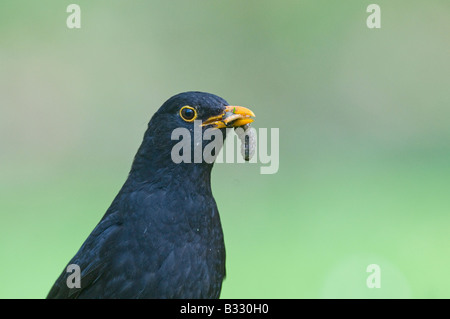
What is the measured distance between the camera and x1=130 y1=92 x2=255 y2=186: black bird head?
3514 millimetres

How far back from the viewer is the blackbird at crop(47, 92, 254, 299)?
332cm

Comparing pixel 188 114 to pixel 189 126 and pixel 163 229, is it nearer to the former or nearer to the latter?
pixel 189 126

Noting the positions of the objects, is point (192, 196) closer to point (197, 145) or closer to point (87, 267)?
point (197, 145)

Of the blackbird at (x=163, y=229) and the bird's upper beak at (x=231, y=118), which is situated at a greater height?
the bird's upper beak at (x=231, y=118)

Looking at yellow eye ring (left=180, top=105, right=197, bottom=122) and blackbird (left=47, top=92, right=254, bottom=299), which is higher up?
yellow eye ring (left=180, top=105, right=197, bottom=122)

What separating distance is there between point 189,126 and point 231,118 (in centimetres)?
23

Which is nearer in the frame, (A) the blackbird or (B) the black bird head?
(A) the blackbird

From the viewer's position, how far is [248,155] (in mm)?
3691

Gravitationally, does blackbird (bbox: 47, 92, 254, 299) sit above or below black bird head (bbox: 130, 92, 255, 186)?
below

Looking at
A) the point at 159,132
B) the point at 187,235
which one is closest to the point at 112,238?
the point at 187,235

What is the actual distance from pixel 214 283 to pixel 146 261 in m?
0.40

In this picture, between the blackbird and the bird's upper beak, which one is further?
the bird's upper beak

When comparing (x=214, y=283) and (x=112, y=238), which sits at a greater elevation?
(x=112, y=238)

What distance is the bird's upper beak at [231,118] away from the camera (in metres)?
3.50
